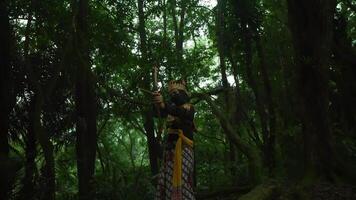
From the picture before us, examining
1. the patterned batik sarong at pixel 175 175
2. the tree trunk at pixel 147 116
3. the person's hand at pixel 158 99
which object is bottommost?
the patterned batik sarong at pixel 175 175

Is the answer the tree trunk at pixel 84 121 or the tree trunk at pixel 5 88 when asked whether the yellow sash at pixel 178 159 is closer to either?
the tree trunk at pixel 84 121

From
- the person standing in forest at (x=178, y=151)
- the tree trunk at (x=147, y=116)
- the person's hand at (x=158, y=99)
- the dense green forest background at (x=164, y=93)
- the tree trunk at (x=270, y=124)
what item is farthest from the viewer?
the tree trunk at (x=270, y=124)

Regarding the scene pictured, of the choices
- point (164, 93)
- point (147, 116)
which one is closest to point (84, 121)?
point (164, 93)

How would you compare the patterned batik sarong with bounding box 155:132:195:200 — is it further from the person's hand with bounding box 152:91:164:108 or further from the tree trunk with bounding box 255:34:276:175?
the tree trunk with bounding box 255:34:276:175

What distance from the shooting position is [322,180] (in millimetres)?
6469

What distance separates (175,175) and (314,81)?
273 centimetres

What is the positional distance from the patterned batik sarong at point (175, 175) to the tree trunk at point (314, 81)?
201cm

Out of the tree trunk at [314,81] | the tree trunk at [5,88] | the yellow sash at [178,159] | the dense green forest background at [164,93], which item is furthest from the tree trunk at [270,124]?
the tree trunk at [5,88]

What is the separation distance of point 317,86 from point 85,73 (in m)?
3.57

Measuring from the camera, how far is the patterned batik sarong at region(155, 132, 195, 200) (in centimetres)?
551

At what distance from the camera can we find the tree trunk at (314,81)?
652 centimetres

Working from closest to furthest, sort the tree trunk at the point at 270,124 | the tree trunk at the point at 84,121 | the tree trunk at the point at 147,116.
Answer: the tree trunk at the point at 84,121 → the tree trunk at the point at 147,116 → the tree trunk at the point at 270,124

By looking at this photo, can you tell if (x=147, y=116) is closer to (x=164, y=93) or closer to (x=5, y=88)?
(x=164, y=93)

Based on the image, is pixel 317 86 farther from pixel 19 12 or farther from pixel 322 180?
pixel 19 12
